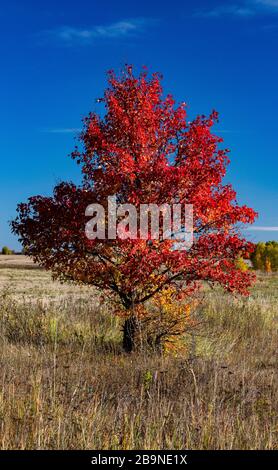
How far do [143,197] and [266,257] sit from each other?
68.0 m

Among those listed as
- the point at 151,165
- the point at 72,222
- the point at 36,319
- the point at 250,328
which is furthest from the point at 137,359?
the point at 250,328

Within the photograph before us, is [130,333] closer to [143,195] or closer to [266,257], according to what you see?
[143,195]

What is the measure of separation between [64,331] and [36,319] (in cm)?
117

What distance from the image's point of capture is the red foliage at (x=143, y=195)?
1258cm

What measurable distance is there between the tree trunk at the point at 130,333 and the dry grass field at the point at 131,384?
0.25 metres

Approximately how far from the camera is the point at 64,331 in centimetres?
1537

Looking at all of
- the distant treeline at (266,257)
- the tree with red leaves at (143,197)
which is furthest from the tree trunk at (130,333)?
the distant treeline at (266,257)

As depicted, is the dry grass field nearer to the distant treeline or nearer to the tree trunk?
the tree trunk

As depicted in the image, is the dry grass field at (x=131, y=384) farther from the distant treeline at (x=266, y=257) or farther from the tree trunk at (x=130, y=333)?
the distant treeline at (x=266, y=257)

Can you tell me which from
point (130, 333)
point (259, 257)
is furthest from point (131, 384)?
point (259, 257)

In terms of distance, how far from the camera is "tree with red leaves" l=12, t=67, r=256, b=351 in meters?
12.6

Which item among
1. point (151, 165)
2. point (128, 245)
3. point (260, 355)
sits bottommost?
point (260, 355)

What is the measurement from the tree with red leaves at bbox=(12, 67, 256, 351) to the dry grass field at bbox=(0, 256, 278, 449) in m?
1.86

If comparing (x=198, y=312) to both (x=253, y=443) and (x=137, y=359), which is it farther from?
(x=253, y=443)
